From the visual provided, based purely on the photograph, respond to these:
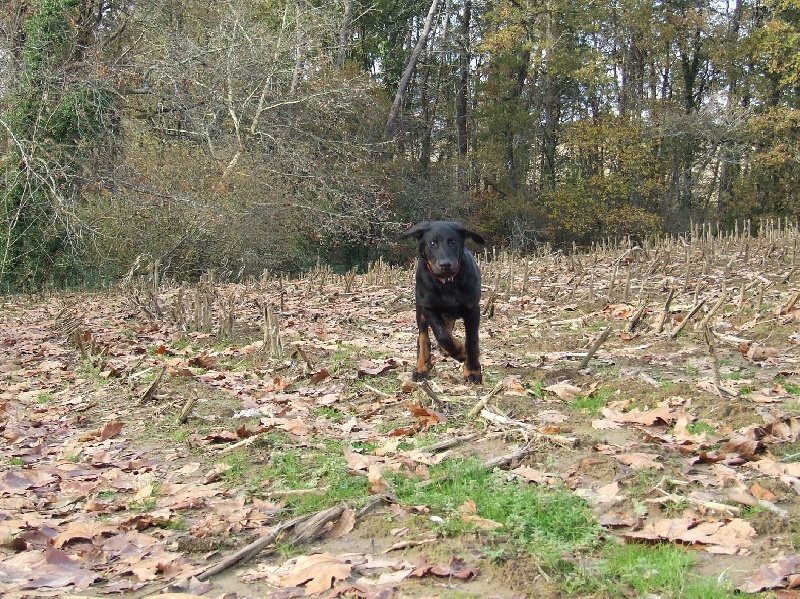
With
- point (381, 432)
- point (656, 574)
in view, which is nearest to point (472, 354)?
point (381, 432)

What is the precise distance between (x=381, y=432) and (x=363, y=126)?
25108 mm

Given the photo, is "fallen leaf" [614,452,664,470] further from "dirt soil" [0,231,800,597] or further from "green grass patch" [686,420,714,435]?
"green grass patch" [686,420,714,435]

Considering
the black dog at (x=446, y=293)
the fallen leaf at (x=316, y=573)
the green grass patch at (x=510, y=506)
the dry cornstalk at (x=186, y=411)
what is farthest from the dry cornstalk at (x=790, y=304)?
the fallen leaf at (x=316, y=573)

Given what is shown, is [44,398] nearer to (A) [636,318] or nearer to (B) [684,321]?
(A) [636,318]

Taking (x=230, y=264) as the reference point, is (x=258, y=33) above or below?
above

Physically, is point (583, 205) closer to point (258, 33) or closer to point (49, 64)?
point (258, 33)

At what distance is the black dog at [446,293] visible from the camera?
23.2 feet

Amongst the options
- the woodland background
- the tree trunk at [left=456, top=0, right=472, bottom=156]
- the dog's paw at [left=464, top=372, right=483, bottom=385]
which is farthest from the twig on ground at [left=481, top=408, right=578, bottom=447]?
the tree trunk at [left=456, top=0, right=472, bottom=156]

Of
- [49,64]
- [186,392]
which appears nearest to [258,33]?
[49,64]

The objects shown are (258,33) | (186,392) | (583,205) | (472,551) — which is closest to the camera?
(472,551)

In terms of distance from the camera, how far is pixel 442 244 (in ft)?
24.0

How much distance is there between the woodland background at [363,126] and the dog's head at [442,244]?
13.0m

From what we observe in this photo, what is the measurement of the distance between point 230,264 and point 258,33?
774cm

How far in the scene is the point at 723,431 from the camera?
15.8ft
